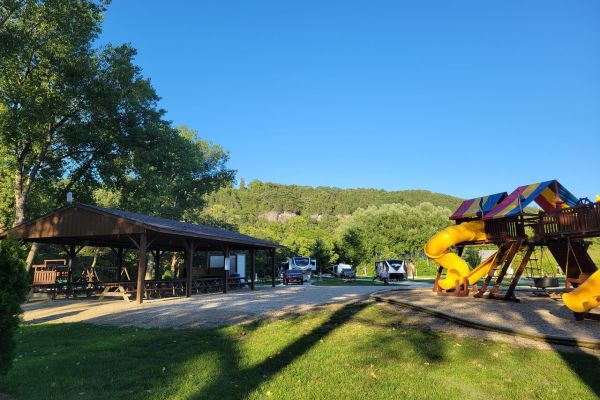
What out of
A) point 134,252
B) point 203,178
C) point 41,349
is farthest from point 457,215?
point 203,178

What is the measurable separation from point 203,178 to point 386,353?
1592 inches

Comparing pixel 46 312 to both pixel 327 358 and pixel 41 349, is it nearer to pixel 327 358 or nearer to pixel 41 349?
pixel 41 349

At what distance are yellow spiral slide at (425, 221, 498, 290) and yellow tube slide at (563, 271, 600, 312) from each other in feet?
20.5

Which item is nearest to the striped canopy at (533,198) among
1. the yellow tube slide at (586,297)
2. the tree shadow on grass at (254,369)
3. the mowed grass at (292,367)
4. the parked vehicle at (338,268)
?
the yellow tube slide at (586,297)

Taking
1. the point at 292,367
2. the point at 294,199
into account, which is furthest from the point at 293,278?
the point at 294,199

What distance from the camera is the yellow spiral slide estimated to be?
616 inches

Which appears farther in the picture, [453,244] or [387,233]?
[387,233]

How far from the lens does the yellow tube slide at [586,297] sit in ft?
29.5

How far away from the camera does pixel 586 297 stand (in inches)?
356

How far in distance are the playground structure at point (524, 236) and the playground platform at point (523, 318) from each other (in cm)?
67

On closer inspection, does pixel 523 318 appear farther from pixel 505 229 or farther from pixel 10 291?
pixel 10 291

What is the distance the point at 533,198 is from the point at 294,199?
123m

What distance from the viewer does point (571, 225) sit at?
1197cm

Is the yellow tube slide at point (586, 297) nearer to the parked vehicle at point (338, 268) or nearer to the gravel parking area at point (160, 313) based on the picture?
the gravel parking area at point (160, 313)
